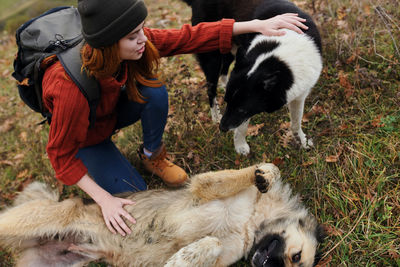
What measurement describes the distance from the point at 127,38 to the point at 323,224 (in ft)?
7.28

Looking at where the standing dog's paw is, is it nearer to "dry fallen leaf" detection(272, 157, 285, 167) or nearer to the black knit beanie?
"dry fallen leaf" detection(272, 157, 285, 167)

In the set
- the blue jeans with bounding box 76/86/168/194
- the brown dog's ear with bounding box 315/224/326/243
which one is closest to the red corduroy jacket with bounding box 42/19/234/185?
the blue jeans with bounding box 76/86/168/194

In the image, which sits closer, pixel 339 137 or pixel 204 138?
pixel 339 137

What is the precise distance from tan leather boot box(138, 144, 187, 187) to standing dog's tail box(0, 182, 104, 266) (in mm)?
958

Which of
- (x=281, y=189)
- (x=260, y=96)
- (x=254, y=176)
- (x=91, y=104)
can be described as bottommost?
(x=281, y=189)

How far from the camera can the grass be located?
8.43 feet

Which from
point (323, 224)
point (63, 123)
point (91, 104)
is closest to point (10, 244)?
point (63, 123)

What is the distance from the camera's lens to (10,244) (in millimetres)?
2797

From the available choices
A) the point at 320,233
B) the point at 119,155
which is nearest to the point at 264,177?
the point at 320,233

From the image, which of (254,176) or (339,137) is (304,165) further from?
(254,176)

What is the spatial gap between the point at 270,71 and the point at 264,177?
39.9 inches

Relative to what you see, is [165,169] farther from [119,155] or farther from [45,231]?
[45,231]

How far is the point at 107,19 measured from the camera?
1.92m

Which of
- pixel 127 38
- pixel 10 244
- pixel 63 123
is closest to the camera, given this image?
pixel 127 38
